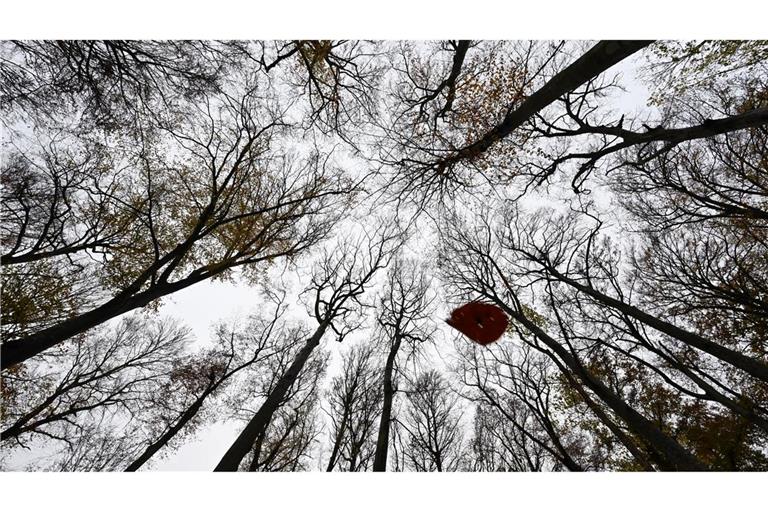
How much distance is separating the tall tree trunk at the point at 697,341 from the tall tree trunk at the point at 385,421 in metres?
4.86

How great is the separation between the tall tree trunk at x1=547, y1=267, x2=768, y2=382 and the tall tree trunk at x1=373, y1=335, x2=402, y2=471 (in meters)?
4.86

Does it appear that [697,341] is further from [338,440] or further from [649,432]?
[338,440]

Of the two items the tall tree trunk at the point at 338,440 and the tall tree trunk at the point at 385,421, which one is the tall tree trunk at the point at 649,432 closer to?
the tall tree trunk at the point at 385,421

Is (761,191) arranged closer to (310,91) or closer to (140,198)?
(310,91)

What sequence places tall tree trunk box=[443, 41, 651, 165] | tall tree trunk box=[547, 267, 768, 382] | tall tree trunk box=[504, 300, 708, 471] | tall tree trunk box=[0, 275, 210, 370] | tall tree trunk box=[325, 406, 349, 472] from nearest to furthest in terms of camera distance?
tall tree trunk box=[504, 300, 708, 471], tall tree trunk box=[443, 41, 651, 165], tall tree trunk box=[0, 275, 210, 370], tall tree trunk box=[547, 267, 768, 382], tall tree trunk box=[325, 406, 349, 472]

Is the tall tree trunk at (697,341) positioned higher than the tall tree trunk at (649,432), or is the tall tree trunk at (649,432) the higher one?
the tall tree trunk at (697,341)

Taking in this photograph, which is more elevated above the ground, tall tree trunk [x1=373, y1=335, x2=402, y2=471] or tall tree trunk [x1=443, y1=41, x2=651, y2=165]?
tall tree trunk [x1=443, y1=41, x2=651, y2=165]

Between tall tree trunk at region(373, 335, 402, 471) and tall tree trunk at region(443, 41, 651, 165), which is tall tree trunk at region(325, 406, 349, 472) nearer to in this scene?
tall tree trunk at region(373, 335, 402, 471)

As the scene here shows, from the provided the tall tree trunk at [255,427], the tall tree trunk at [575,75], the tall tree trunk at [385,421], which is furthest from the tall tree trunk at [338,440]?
the tall tree trunk at [575,75]

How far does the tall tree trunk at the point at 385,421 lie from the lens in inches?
250

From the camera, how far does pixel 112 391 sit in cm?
884

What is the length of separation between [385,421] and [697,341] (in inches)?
238

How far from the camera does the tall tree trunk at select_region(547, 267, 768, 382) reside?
4.40 m

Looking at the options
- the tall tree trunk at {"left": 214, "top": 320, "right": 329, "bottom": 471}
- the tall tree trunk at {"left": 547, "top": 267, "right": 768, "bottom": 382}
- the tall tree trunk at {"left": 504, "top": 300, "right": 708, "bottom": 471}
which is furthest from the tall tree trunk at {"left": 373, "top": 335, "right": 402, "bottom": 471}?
the tall tree trunk at {"left": 547, "top": 267, "right": 768, "bottom": 382}
